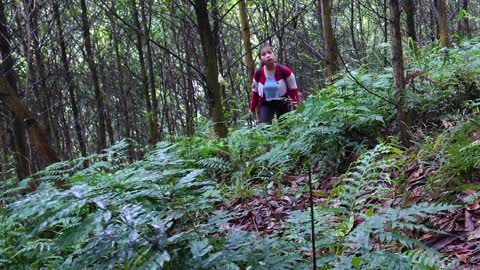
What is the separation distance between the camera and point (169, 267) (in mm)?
1415

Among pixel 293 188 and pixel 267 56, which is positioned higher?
pixel 267 56

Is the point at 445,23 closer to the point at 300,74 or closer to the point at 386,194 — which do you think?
the point at 386,194

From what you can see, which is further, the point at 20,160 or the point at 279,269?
the point at 20,160

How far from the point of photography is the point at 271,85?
557 centimetres

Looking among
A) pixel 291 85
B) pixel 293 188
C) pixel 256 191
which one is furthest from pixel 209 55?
pixel 291 85

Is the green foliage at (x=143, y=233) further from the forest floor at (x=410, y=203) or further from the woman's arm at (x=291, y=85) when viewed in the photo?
the woman's arm at (x=291, y=85)

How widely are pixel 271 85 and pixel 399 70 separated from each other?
2.46 m

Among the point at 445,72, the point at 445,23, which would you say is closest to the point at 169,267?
the point at 445,72

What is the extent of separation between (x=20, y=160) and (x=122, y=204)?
607cm

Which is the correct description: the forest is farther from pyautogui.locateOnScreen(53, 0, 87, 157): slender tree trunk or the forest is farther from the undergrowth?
pyautogui.locateOnScreen(53, 0, 87, 157): slender tree trunk

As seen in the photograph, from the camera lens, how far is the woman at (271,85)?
5531 mm

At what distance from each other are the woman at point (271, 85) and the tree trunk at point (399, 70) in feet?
7.21

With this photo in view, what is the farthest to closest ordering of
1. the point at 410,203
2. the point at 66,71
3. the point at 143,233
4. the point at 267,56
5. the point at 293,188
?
the point at 66,71 → the point at 267,56 → the point at 293,188 → the point at 410,203 → the point at 143,233

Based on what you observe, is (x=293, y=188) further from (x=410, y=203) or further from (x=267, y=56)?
(x=267, y=56)
